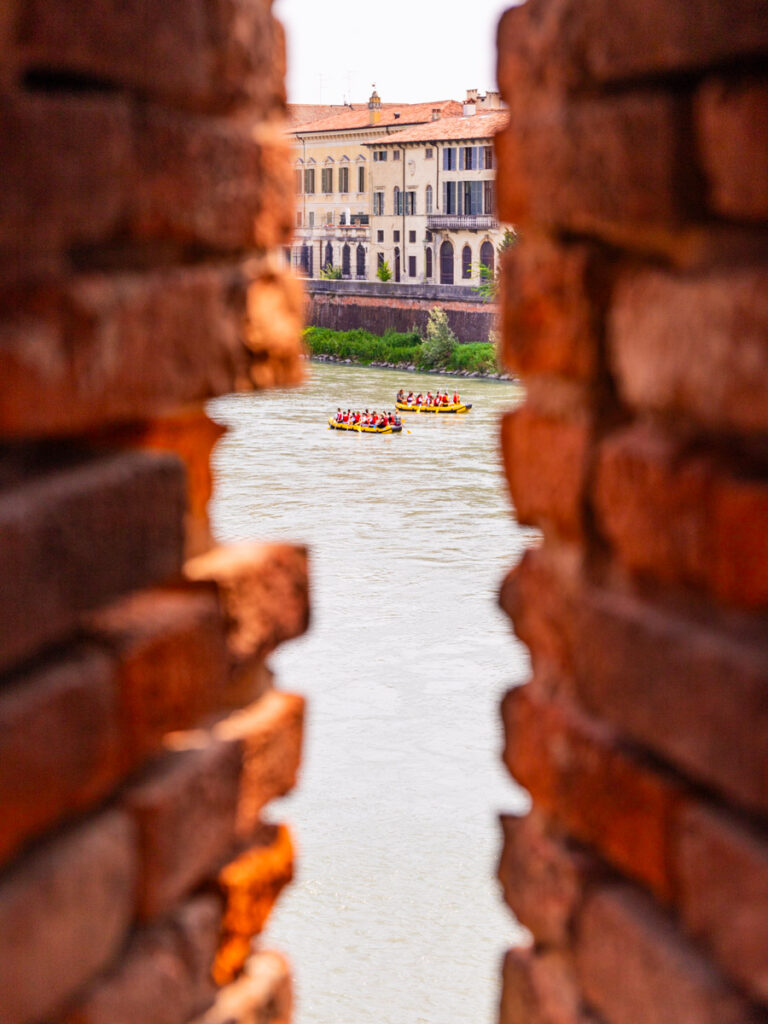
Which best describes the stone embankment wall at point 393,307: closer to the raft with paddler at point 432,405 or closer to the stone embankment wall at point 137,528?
the raft with paddler at point 432,405

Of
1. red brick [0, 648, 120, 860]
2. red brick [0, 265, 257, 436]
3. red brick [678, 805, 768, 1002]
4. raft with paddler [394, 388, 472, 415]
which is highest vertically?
red brick [0, 265, 257, 436]

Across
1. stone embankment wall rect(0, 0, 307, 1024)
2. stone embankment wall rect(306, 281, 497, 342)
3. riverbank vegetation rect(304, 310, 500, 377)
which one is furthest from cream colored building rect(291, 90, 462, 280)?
stone embankment wall rect(0, 0, 307, 1024)

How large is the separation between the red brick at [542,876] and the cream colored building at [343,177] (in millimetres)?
38385

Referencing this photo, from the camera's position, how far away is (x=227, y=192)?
1.38 m

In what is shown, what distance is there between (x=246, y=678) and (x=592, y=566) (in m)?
0.35

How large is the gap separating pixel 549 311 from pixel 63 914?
2.38 ft

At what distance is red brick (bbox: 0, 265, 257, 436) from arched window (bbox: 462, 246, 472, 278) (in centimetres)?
3650

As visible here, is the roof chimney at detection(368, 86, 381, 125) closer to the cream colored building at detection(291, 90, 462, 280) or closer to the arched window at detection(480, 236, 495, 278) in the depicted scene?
the cream colored building at detection(291, 90, 462, 280)

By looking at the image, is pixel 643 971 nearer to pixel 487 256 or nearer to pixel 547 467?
pixel 547 467

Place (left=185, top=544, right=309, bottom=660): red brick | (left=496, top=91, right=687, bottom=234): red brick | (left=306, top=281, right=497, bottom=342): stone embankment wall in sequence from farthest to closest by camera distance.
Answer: (left=306, top=281, right=497, bottom=342): stone embankment wall → (left=185, top=544, right=309, bottom=660): red brick → (left=496, top=91, right=687, bottom=234): red brick

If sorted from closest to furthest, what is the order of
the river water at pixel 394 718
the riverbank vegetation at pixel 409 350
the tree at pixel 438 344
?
the river water at pixel 394 718 < the riverbank vegetation at pixel 409 350 < the tree at pixel 438 344

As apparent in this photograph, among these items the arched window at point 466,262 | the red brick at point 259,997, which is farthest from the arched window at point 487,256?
the red brick at point 259,997

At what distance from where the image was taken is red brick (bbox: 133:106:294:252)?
49.6 inches

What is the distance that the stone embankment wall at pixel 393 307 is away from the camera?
35.5m
